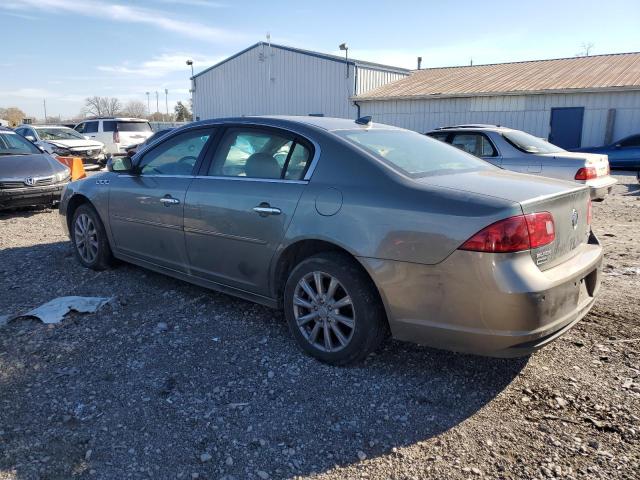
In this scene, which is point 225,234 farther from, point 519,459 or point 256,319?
point 519,459

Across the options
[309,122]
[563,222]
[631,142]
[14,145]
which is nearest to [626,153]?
[631,142]

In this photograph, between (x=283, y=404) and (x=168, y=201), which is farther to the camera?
(x=168, y=201)

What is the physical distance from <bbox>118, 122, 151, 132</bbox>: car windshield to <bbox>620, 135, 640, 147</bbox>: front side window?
1679cm

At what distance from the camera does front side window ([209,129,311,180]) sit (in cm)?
353

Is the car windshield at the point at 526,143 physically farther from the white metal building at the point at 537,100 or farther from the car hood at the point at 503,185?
the white metal building at the point at 537,100

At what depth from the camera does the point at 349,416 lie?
2.79 metres

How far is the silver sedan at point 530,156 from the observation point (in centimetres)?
789

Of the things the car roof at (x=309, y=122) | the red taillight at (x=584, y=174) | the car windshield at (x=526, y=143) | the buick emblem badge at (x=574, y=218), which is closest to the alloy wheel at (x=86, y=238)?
the car roof at (x=309, y=122)

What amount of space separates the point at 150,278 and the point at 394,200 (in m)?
3.02

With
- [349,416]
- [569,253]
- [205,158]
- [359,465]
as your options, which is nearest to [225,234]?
[205,158]

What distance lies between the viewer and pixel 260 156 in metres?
3.76

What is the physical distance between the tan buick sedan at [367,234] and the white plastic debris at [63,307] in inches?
22.4

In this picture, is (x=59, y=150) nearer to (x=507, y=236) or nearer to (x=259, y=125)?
(x=259, y=125)

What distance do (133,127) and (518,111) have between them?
50.3 ft
